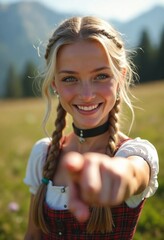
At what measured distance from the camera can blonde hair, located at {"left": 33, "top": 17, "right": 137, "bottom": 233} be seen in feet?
8.95

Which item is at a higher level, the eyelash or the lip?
the eyelash

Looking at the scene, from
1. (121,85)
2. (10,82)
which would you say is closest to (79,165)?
(121,85)

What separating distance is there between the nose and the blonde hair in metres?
0.21

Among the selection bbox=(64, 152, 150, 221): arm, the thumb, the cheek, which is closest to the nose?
the cheek

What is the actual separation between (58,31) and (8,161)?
622cm

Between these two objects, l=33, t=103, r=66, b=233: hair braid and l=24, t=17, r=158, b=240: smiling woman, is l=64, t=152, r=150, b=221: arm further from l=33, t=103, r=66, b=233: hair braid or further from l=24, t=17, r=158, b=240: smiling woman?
l=33, t=103, r=66, b=233: hair braid

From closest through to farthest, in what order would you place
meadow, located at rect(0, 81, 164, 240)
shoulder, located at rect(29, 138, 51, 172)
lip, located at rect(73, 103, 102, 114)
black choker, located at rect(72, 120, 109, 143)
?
lip, located at rect(73, 103, 102, 114)
black choker, located at rect(72, 120, 109, 143)
shoulder, located at rect(29, 138, 51, 172)
meadow, located at rect(0, 81, 164, 240)

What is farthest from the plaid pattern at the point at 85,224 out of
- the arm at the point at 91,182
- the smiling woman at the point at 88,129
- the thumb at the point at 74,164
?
the thumb at the point at 74,164

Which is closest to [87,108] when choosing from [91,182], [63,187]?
[63,187]

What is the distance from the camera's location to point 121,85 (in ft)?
9.64

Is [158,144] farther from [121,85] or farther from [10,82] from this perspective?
[10,82]

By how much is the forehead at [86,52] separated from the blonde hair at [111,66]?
3cm

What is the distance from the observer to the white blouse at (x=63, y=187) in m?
2.58

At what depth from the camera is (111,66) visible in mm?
2713
